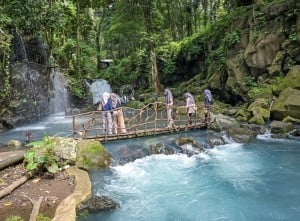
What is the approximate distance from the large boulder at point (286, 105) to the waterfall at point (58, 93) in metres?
15.0

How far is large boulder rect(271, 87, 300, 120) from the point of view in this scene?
53.2ft

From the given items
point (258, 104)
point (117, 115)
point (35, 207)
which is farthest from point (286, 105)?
point (35, 207)

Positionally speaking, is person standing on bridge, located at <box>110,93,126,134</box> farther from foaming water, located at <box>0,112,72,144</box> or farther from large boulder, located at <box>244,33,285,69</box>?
large boulder, located at <box>244,33,285,69</box>

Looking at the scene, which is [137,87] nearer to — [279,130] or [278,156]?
[279,130]

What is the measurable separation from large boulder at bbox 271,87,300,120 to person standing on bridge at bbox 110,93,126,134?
24.8ft

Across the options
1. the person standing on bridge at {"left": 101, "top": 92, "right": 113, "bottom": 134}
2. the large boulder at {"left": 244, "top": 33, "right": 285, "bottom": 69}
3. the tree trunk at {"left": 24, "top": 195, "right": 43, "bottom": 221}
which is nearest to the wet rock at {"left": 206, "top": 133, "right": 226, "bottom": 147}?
the person standing on bridge at {"left": 101, "top": 92, "right": 113, "bottom": 134}

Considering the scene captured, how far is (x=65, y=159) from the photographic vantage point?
1005 cm

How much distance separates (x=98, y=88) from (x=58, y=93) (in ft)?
20.7

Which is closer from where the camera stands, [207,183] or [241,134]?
[207,183]

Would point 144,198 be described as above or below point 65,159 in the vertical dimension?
below

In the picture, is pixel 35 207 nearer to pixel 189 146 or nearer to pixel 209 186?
pixel 209 186

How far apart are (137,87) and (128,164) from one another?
2274cm

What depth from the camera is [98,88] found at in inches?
1277

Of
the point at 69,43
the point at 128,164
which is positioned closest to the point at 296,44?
the point at 128,164
